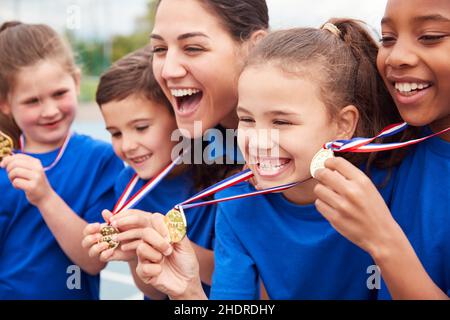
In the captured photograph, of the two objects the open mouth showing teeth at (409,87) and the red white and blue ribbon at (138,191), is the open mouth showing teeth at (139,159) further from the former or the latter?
the open mouth showing teeth at (409,87)

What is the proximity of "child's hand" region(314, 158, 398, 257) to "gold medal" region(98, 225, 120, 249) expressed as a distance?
28.0 inches

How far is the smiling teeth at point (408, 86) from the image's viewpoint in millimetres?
1547

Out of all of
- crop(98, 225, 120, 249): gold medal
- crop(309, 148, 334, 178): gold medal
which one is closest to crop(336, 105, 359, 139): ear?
crop(309, 148, 334, 178): gold medal

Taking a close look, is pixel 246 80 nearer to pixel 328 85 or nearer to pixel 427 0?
pixel 328 85

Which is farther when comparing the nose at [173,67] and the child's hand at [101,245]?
the nose at [173,67]

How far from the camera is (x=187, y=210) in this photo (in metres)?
2.21

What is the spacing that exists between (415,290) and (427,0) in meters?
0.75

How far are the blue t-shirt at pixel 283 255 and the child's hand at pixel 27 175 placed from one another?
30.9 inches

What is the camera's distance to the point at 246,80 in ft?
5.61

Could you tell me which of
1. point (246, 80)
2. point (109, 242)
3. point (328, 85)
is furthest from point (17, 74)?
point (328, 85)

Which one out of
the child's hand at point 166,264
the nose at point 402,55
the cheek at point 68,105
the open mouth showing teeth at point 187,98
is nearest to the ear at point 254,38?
the open mouth showing teeth at point 187,98

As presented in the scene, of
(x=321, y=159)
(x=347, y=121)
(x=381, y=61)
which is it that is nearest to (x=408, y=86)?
(x=381, y=61)

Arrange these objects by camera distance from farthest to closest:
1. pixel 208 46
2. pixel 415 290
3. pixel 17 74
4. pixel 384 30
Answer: pixel 17 74 < pixel 208 46 < pixel 384 30 < pixel 415 290

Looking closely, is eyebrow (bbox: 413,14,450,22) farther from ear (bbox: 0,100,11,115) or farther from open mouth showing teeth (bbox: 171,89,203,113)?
ear (bbox: 0,100,11,115)
